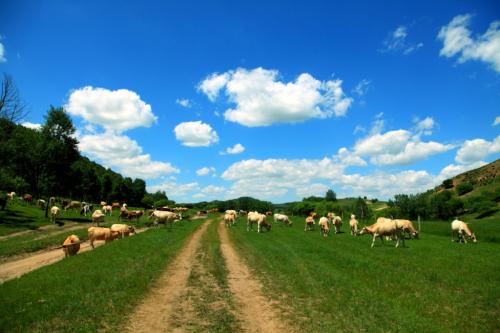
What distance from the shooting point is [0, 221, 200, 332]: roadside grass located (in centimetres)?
962

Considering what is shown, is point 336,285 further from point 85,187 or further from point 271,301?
point 85,187

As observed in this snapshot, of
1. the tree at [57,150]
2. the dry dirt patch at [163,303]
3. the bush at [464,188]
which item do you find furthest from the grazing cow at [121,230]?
the bush at [464,188]

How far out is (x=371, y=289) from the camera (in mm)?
13945

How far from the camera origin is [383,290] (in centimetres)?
1393

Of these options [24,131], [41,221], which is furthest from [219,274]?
[24,131]

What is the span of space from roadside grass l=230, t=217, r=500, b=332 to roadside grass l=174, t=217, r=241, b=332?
1.78 meters

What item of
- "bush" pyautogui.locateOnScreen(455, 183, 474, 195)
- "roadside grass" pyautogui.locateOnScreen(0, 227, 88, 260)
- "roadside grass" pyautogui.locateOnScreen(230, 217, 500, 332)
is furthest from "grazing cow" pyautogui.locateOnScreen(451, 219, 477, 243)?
"bush" pyautogui.locateOnScreen(455, 183, 474, 195)

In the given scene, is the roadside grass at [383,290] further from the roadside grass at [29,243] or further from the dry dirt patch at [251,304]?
the roadside grass at [29,243]

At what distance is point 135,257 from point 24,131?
144ft

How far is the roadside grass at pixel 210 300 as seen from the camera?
989 cm

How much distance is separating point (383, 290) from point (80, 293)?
11336 millimetres

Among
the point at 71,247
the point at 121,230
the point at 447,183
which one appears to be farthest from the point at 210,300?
the point at 447,183

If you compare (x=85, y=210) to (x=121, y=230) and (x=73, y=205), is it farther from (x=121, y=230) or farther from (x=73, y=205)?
(x=121, y=230)

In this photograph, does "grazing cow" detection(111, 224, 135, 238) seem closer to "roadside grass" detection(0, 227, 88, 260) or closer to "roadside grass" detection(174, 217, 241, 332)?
"roadside grass" detection(0, 227, 88, 260)
